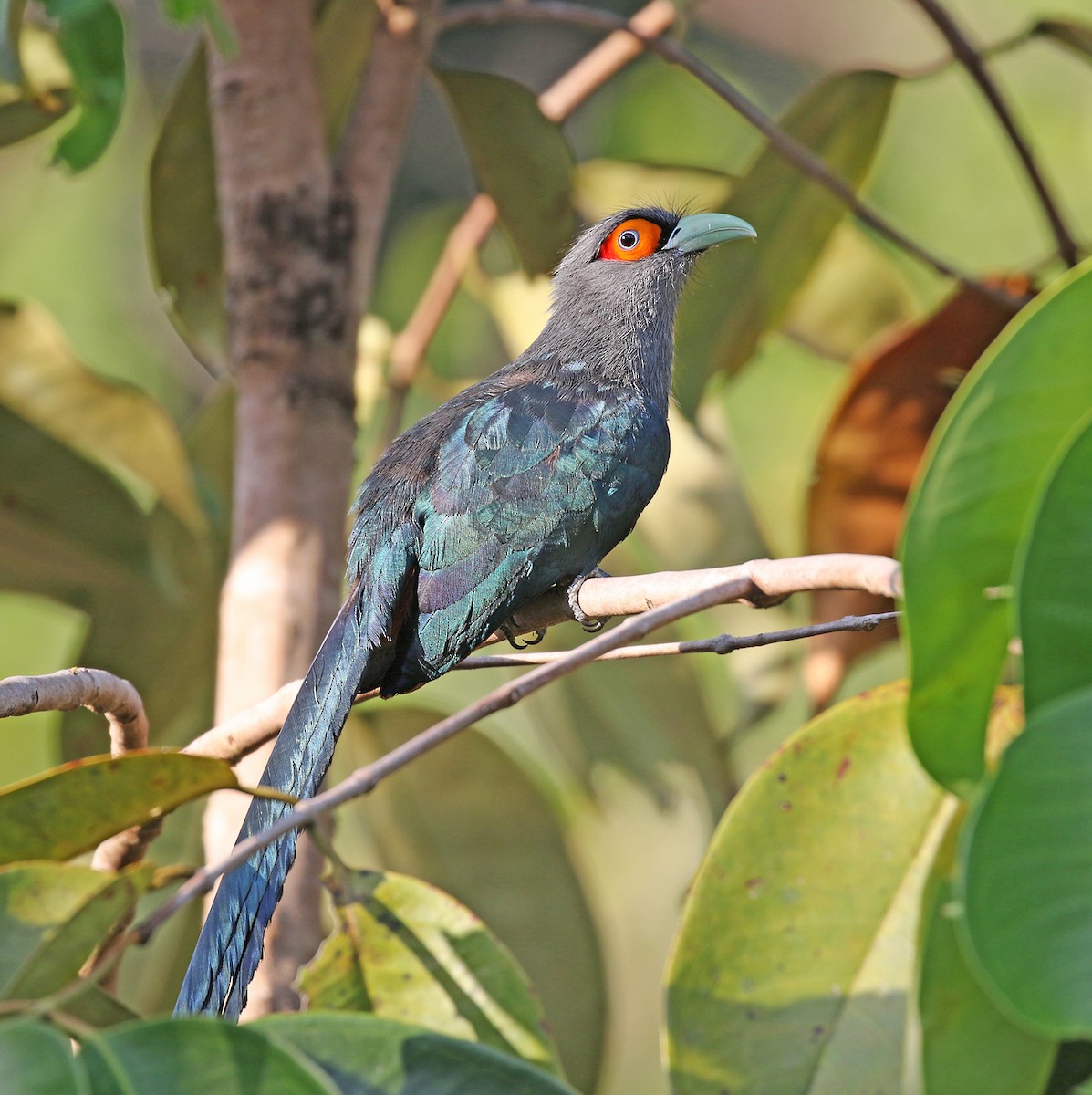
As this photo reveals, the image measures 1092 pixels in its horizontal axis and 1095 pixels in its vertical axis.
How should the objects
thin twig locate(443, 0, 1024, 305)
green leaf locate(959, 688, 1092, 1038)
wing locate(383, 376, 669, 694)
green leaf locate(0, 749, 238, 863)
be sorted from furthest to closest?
thin twig locate(443, 0, 1024, 305)
wing locate(383, 376, 669, 694)
green leaf locate(0, 749, 238, 863)
green leaf locate(959, 688, 1092, 1038)

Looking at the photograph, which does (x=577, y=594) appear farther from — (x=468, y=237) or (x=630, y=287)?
(x=468, y=237)

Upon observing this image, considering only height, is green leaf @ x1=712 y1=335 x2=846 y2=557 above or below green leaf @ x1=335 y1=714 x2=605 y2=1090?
above

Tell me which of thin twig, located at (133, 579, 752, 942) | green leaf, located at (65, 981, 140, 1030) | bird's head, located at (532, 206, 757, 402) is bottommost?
green leaf, located at (65, 981, 140, 1030)

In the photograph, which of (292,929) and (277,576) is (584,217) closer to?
(277,576)

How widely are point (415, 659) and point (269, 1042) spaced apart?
126cm

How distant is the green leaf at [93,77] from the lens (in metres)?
2.25

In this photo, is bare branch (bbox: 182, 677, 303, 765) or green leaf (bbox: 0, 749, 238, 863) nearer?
green leaf (bbox: 0, 749, 238, 863)

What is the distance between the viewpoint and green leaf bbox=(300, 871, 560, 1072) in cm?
207

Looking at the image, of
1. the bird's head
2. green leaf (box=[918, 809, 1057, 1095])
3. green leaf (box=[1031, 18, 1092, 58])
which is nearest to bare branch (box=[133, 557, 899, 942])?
green leaf (box=[918, 809, 1057, 1095])

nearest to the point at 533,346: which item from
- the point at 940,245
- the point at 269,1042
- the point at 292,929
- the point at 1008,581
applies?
the point at 292,929

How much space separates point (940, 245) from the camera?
809cm

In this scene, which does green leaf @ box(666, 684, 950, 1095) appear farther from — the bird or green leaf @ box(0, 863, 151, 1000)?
green leaf @ box(0, 863, 151, 1000)

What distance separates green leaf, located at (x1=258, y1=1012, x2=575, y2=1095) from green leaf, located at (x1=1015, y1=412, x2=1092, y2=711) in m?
0.73

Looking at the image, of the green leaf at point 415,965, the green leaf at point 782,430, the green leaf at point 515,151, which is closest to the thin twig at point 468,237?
the green leaf at point 515,151
